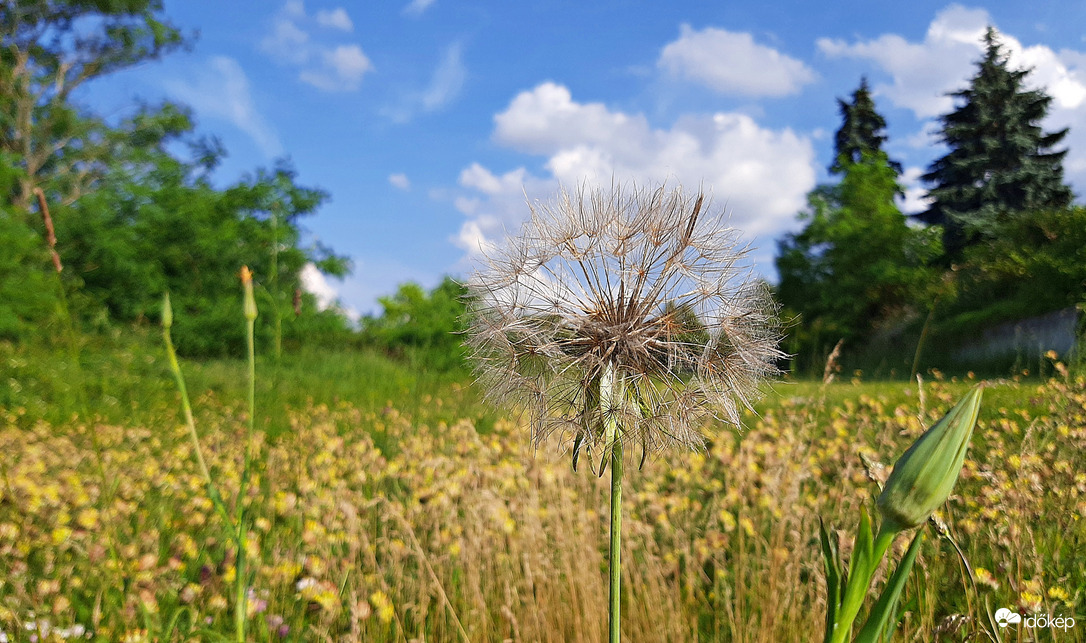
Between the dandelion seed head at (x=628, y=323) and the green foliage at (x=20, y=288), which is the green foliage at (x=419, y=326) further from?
the dandelion seed head at (x=628, y=323)

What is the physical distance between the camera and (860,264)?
23641 mm

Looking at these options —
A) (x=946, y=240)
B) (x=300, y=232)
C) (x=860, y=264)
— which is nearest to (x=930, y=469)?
(x=300, y=232)

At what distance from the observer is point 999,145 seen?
26422 mm

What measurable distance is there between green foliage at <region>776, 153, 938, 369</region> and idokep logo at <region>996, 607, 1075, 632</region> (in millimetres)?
19932

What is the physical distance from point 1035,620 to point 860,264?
2353 centimetres

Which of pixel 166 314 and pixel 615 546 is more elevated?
pixel 166 314

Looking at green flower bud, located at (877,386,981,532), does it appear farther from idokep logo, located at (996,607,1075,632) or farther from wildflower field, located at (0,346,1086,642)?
idokep logo, located at (996,607,1075,632)

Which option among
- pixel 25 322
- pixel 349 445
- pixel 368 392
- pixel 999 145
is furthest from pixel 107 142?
pixel 999 145

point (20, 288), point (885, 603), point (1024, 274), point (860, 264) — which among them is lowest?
point (885, 603)

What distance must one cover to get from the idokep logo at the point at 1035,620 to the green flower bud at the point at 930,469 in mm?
1469

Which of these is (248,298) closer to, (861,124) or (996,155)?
(996,155)

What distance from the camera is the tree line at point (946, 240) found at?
17188mm

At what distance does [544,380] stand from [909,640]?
1.81m

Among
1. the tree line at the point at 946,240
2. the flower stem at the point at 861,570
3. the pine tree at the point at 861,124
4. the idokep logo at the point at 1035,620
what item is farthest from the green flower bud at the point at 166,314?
the pine tree at the point at 861,124
